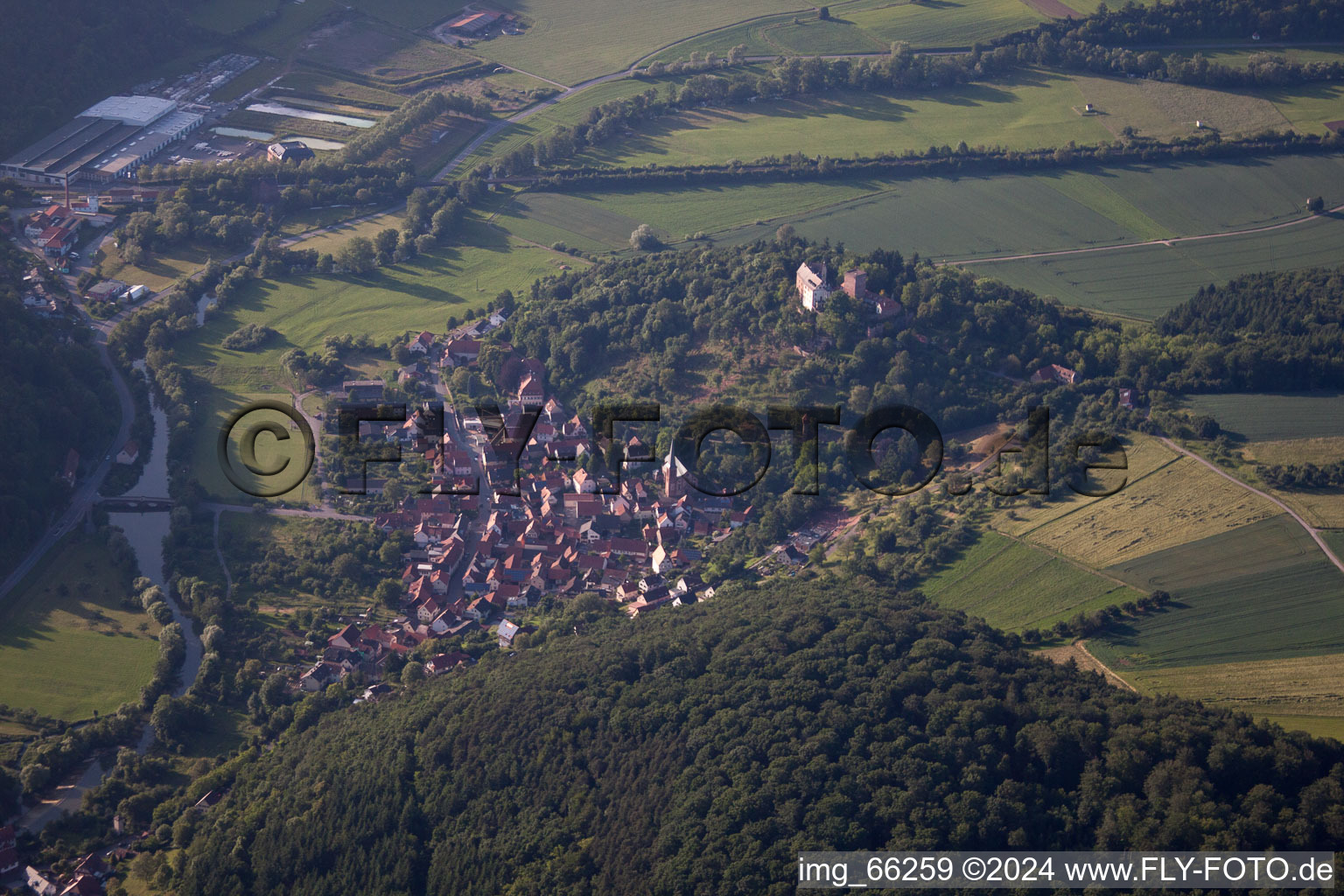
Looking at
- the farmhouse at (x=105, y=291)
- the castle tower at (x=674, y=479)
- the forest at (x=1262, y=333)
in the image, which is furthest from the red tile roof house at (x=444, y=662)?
the forest at (x=1262, y=333)

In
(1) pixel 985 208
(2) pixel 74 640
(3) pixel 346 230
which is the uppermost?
(1) pixel 985 208

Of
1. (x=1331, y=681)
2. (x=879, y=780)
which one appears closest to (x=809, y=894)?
(x=879, y=780)

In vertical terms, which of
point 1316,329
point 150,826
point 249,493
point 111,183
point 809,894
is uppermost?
point 111,183

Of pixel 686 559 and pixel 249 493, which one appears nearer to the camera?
pixel 686 559

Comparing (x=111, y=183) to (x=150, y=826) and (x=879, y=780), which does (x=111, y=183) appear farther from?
(x=879, y=780)

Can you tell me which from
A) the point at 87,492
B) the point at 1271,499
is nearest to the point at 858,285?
the point at 1271,499

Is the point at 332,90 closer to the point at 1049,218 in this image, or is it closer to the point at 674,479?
the point at 674,479
